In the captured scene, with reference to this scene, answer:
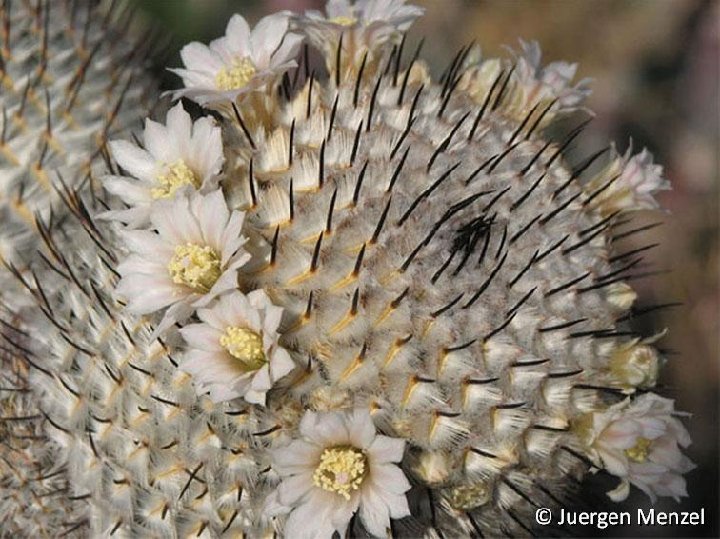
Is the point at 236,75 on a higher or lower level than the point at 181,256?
higher

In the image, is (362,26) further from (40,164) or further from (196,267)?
(40,164)

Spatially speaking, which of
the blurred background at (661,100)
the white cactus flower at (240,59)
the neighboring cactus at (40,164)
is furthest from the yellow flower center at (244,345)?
the blurred background at (661,100)

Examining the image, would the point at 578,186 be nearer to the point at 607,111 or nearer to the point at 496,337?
the point at 496,337

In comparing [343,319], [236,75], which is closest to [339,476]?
[343,319]

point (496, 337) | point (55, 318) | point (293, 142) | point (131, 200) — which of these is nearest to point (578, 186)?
point (496, 337)

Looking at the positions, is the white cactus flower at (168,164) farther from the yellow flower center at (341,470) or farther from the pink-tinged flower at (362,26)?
the yellow flower center at (341,470)

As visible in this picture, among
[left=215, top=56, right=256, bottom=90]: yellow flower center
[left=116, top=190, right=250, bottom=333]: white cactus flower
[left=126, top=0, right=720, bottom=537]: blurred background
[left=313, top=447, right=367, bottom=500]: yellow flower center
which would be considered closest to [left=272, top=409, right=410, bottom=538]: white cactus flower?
[left=313, top=447, right=367, bottom=500]: yellow flower center
